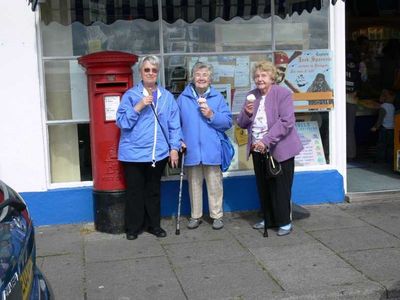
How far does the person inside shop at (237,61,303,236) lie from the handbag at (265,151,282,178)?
0.14ft

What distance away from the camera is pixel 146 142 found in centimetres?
574

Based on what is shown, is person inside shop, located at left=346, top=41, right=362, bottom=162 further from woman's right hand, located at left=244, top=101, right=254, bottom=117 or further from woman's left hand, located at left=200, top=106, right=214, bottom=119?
woman's left hand, located at left=200, top=106, right=214, bottom=119

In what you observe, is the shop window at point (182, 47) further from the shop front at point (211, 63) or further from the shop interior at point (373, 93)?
the shop interior at point (373, 93)

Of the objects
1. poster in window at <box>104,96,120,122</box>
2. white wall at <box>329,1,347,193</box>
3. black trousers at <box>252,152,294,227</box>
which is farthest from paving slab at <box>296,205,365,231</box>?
poster in window at <box>104,96,120,122</box>

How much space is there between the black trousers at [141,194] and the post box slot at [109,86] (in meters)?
0.73

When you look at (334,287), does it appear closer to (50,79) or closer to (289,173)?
(289,173)

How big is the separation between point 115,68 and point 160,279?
2101 mm

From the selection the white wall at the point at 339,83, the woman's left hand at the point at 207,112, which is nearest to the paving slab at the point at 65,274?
the woman's left hand at the point at 207,112

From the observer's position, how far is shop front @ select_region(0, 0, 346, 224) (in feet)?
20.8

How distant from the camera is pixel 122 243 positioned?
19.0 ft

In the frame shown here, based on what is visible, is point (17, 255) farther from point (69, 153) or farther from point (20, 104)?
point (69, 153)

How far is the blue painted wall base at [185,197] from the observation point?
6.33 meters

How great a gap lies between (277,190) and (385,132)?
3846 mm

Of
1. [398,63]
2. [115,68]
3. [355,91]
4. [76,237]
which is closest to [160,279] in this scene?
[76,237]
